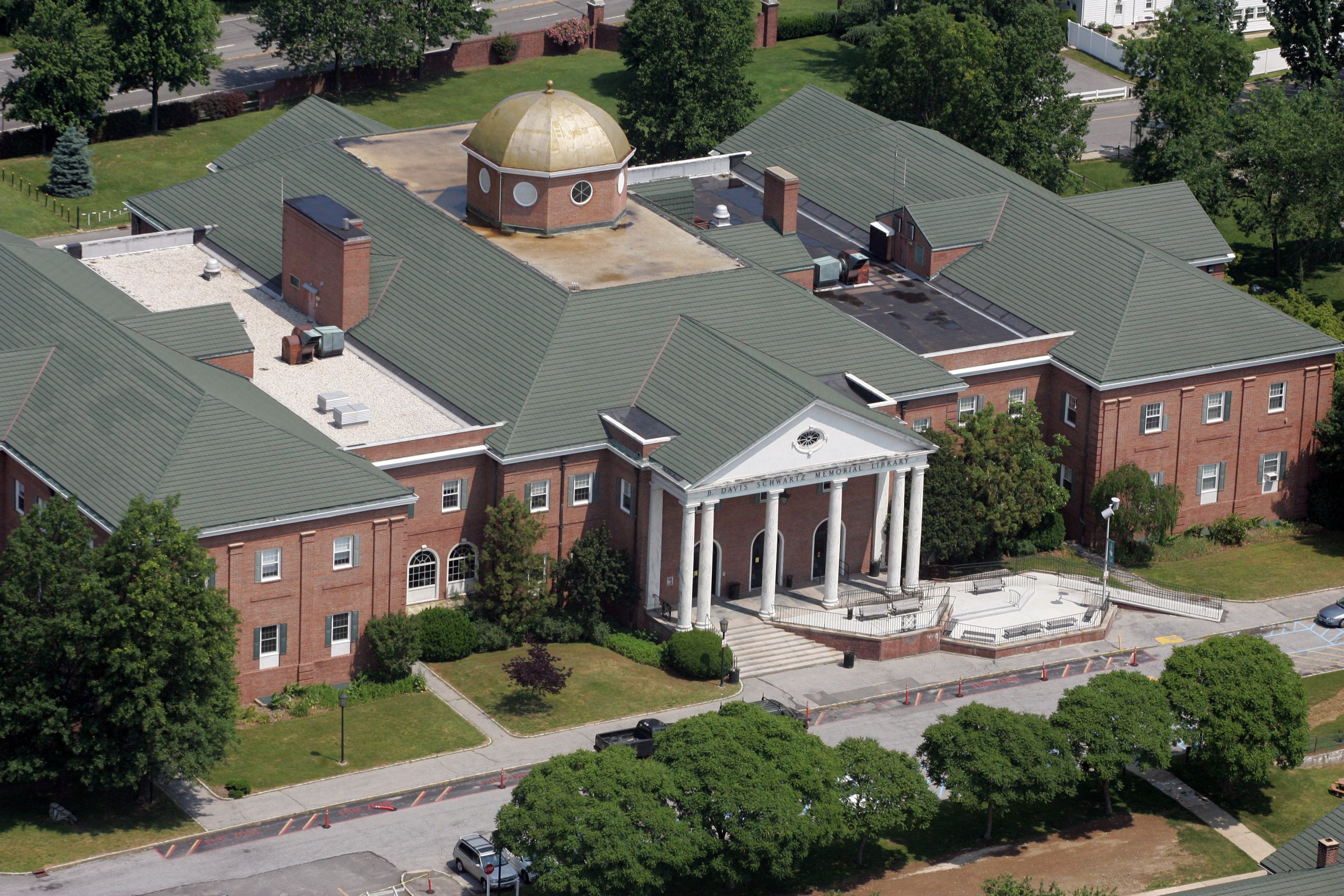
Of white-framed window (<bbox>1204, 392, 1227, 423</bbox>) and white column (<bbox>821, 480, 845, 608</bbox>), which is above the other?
white-framed window (<bbox>1204, 392, 1227, 423</bbox>)

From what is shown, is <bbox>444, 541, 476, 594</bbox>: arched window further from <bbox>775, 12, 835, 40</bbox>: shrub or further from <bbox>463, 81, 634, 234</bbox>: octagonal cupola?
<bbox>775, 12, 835, 40</bbox>: shrub

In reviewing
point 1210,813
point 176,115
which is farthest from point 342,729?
point 176,115

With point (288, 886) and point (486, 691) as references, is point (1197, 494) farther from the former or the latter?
point (288, 886)

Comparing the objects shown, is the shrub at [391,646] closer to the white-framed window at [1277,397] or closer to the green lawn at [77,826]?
the green lawn at [77,826]

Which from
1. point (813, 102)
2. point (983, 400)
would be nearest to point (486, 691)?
point (983, 400)

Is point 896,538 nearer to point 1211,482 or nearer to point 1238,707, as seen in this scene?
point 1238,707

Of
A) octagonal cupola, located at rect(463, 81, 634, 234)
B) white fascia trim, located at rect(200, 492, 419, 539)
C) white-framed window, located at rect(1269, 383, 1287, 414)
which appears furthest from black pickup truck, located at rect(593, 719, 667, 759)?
white-framed window, located at rect(1269, 383, 1287, 414)

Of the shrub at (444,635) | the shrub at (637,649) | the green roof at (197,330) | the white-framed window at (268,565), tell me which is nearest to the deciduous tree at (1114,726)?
the shrub at (637,649)
